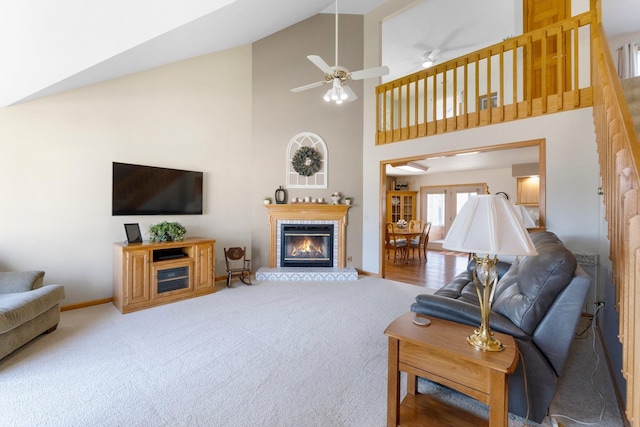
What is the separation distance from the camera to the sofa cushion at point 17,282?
8.48 feet

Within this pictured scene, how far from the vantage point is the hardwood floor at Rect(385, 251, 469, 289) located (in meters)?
4.87

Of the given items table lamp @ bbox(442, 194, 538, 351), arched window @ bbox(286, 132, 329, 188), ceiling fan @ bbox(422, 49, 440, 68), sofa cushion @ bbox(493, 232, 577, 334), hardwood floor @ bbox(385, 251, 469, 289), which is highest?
ceiling fan @ bbox(422, 49, 440, 68)

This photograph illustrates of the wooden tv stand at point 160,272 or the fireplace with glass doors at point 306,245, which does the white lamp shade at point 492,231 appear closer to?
the wooden tv stand at point 160,272

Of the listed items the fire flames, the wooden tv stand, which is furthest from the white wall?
the fire flames

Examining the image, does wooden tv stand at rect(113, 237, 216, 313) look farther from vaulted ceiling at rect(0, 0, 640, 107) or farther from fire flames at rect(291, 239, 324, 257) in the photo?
vaulted ceiling at rect(0, 0, 640, 107)

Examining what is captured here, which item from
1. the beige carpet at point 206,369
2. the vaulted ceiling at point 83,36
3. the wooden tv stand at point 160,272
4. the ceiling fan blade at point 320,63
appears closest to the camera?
the beige carpet at point 206,369

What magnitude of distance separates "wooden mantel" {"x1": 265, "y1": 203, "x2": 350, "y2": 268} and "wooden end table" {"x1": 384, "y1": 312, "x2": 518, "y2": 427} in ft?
11.4

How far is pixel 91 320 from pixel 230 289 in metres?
1.67

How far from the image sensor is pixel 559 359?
4.95 feet

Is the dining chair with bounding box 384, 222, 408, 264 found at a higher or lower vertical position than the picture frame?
lower

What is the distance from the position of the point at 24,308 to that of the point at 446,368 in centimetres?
323

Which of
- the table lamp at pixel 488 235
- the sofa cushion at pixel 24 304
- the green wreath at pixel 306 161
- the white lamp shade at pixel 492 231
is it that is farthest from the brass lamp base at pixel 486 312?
the green wreath at pixel 306 161

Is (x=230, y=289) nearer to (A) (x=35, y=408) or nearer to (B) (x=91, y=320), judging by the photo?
(B) (x=91, y=320)

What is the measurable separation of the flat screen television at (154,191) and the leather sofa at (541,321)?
404 cm
